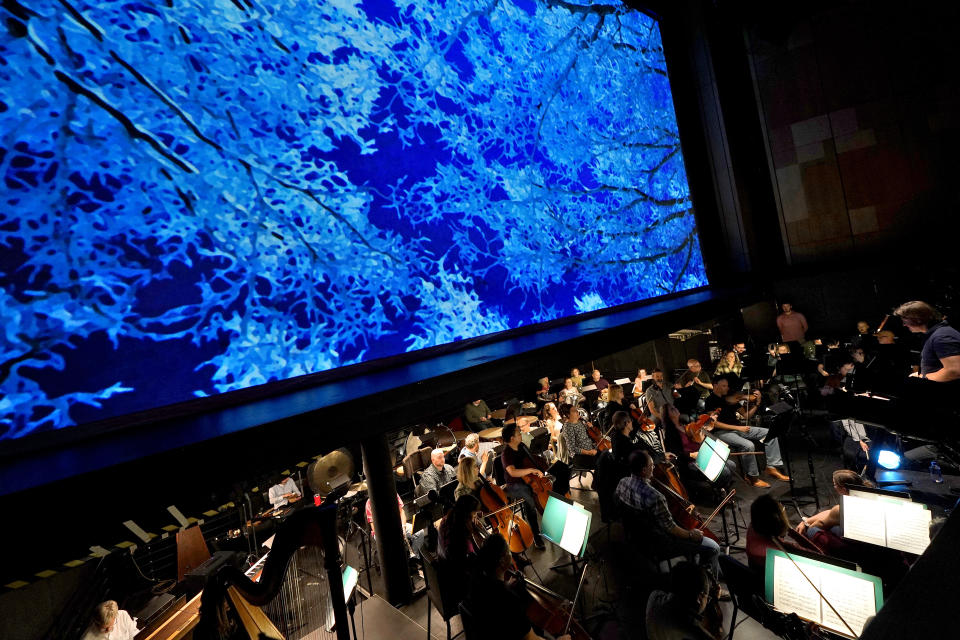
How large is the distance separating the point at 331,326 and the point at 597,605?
11.8 feet

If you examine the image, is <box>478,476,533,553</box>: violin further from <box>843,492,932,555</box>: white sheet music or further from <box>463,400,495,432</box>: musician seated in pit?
<box>463,400,495,432</box>: musician seated in pit

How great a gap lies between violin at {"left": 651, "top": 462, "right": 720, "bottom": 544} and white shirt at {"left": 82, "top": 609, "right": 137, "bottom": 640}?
211 inches

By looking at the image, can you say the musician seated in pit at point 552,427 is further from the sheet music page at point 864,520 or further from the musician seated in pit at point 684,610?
the musician seated in pit at point 684,610

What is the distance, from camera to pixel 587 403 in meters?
9.91

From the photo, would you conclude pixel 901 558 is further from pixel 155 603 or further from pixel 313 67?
pixel 155 603

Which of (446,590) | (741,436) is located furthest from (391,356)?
(741,436)

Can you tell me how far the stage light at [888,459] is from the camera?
426 cm

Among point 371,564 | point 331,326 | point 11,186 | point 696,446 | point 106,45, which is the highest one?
point 106,45

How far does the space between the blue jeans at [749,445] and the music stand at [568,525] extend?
330 cm

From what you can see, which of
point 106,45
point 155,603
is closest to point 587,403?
point 155,603

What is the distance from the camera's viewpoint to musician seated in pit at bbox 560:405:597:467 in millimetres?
6598

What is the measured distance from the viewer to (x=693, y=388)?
753cm

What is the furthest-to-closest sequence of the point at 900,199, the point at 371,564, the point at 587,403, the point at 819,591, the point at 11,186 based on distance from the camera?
the point at 587,403 < the point at 900,199 < the point at 371,564 < the point at 819,591 < the point at 11,186

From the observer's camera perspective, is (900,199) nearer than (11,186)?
No
